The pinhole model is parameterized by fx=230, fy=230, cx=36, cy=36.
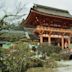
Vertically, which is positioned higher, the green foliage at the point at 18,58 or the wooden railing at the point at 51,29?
the green foliage at the point at 18,58

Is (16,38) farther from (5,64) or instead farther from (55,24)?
(55,24)

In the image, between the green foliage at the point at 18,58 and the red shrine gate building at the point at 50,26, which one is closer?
the green foliage at the point at 18,58

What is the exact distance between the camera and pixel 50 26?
33.8 m

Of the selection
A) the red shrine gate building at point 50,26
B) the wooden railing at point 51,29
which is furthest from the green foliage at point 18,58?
the red shrine gate building at point 50,26

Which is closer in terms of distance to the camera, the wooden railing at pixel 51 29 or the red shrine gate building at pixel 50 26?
the wooden railing at pixel 51 29

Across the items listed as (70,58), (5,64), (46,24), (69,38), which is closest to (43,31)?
(46,24)

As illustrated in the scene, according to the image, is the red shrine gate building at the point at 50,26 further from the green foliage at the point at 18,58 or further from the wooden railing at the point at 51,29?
→ the green foliage at the point at 18,58

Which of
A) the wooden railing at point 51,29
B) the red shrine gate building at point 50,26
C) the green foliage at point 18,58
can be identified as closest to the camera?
the green foliage at point 18,58

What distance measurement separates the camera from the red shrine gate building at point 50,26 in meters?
32.1

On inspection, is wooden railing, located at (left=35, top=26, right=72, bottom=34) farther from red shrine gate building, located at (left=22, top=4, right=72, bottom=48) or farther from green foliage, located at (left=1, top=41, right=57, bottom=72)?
green foliage, located at (left=1, top=41, right=57, bottom=72)

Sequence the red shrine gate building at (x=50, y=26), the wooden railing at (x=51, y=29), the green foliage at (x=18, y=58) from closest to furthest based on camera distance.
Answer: the green foliage at (x=18, y=58), the wooden railing at (x=51, y=29), the red shrine gate building at (x=50, y=26)

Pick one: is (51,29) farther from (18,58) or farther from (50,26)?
(18,58)

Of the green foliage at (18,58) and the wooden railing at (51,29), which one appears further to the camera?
the wooden railing at (51,29)

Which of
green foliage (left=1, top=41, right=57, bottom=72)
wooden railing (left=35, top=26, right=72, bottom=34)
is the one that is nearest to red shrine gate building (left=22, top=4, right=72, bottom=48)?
wooden railing (left=35, top=26, right=72, bottom=34)
